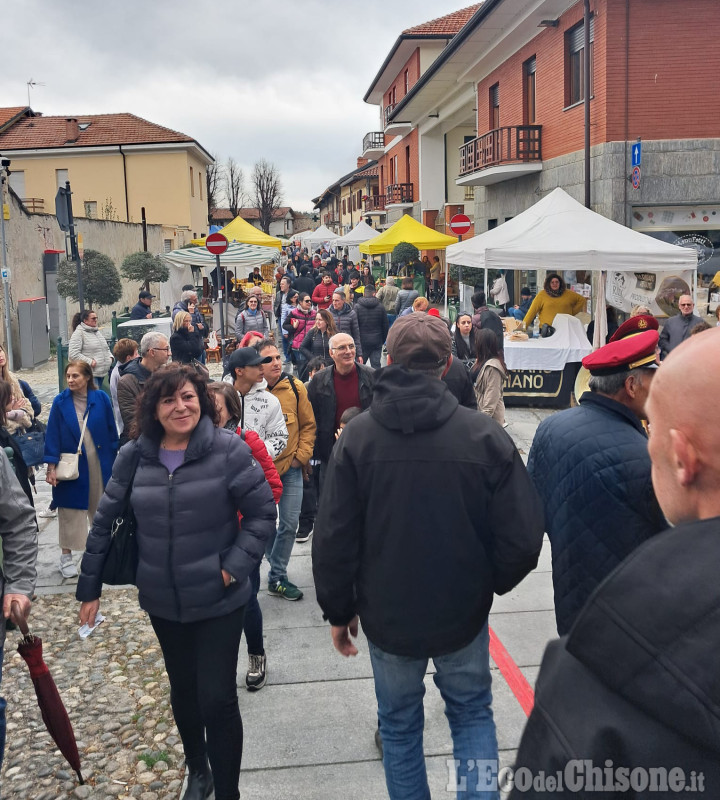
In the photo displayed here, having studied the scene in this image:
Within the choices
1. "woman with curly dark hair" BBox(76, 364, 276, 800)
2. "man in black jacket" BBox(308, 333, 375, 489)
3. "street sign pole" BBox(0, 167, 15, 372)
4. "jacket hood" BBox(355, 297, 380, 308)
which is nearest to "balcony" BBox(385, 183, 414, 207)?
"street sign pole" BBox(0, 167, 15, 372)

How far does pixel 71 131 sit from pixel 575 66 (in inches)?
1521

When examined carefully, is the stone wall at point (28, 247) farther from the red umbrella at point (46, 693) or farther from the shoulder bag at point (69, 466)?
the red umbrella at point (46, 693)

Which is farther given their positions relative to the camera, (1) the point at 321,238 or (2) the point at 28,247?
(1) the point at 321,238

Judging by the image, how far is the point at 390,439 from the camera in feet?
9.10

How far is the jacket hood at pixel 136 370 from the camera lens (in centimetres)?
690

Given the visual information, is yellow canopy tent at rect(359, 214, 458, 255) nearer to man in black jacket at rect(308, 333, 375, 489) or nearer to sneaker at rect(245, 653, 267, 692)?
man in black jacket at rect(308, 333, 375, 489)

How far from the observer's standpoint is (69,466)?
20.1 ft

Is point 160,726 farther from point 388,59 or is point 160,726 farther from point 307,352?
point 388,59

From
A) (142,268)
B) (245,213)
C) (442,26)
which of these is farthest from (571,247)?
(245,213)

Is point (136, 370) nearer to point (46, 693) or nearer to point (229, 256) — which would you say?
point (46, 693)

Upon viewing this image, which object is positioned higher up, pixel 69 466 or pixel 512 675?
pixel 69 466

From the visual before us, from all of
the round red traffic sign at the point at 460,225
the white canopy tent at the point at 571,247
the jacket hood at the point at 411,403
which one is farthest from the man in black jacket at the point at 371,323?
the jacket hood at the point at 411,403

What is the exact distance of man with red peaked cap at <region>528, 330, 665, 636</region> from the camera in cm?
275

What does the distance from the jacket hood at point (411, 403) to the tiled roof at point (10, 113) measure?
5436 centimetres
